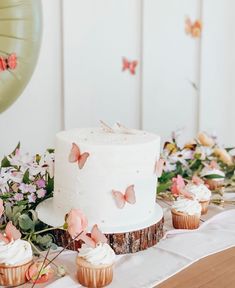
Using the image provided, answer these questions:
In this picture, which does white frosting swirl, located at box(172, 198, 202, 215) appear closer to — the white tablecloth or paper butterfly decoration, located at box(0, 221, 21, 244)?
the white tablecloth

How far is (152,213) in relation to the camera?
35.2 inches

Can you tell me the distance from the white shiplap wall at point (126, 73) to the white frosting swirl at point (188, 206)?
648 mm

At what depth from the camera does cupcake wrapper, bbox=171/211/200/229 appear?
0.95m

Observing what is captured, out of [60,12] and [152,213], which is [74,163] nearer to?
[152,213]

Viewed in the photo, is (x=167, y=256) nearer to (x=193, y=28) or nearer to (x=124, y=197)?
(x=124, y=197)

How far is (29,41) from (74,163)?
0.50m

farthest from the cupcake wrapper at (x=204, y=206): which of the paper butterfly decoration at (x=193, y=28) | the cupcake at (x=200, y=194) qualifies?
the paper butterfly decoration at (x=193, y=28)

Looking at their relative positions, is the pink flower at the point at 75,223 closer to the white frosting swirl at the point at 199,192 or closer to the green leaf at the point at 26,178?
the green leaf at the point at 26,178

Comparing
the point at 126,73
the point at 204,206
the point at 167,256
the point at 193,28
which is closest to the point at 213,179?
the point at 204,206

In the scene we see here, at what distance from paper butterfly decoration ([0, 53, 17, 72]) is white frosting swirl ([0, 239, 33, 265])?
554 mm

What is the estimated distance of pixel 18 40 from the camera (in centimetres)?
120

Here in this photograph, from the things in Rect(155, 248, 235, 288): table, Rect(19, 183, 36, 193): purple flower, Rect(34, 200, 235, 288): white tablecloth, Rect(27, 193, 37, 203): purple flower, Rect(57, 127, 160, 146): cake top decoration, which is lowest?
Rect(155, 248, 235, 288): table

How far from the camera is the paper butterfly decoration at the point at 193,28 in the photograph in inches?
72.2

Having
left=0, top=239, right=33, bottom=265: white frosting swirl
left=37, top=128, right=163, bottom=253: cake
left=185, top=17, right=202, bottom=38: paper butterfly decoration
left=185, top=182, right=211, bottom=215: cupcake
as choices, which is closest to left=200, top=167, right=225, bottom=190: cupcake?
left=185, top=182, right=211, bottom=215: cupcake
